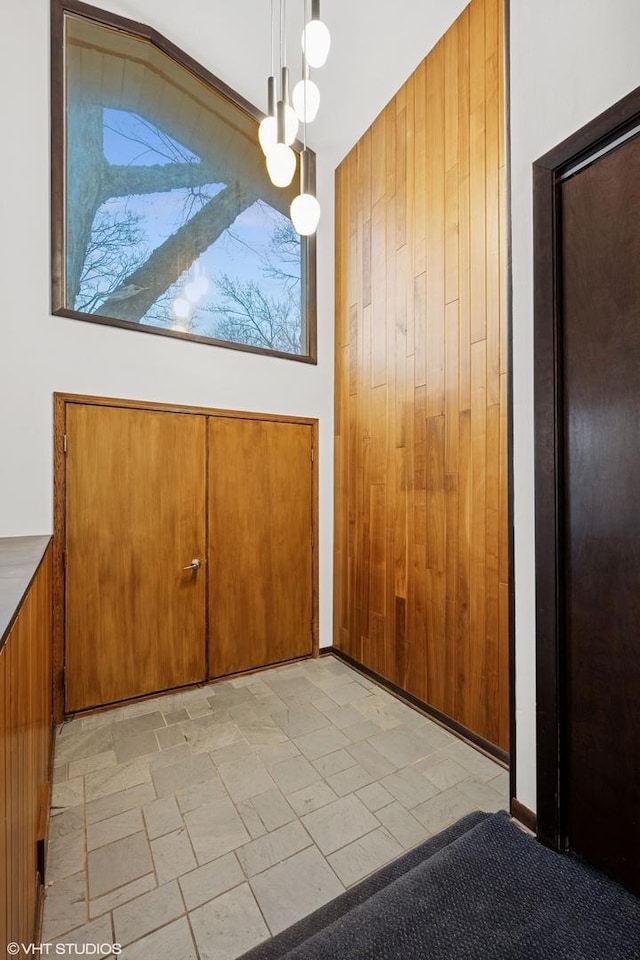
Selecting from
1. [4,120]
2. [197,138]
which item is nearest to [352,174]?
[197,138]

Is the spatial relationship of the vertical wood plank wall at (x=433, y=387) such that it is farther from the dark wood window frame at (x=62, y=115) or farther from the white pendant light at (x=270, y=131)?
the white pendant light at (x=270, y=131)

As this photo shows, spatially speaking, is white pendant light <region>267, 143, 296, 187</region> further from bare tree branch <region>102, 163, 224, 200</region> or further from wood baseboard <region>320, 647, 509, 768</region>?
wood baseboard <region>320, 647, 509, 768</region>

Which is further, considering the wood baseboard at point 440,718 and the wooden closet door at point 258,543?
Result: the wooden closet door at point 258,543

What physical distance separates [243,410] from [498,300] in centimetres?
195

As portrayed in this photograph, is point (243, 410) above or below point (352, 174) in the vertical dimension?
below

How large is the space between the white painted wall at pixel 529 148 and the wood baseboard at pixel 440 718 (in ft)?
2.28

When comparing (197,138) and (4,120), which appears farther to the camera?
(197,138)

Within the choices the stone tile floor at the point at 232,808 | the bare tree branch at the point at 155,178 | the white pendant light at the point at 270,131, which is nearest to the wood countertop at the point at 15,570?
the stone tile floor at the point at 232,808

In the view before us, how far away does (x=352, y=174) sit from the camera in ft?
11.8

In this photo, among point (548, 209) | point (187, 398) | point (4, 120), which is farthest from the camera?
point (187, 398)

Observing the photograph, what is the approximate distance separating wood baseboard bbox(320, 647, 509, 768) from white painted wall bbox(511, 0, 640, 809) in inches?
27.4

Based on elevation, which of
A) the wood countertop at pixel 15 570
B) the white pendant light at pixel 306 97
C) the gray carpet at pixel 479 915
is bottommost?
the gray carpet at pixel 479 915

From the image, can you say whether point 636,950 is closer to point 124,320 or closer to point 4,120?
point 124,320

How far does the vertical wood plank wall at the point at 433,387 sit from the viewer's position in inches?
92.7
